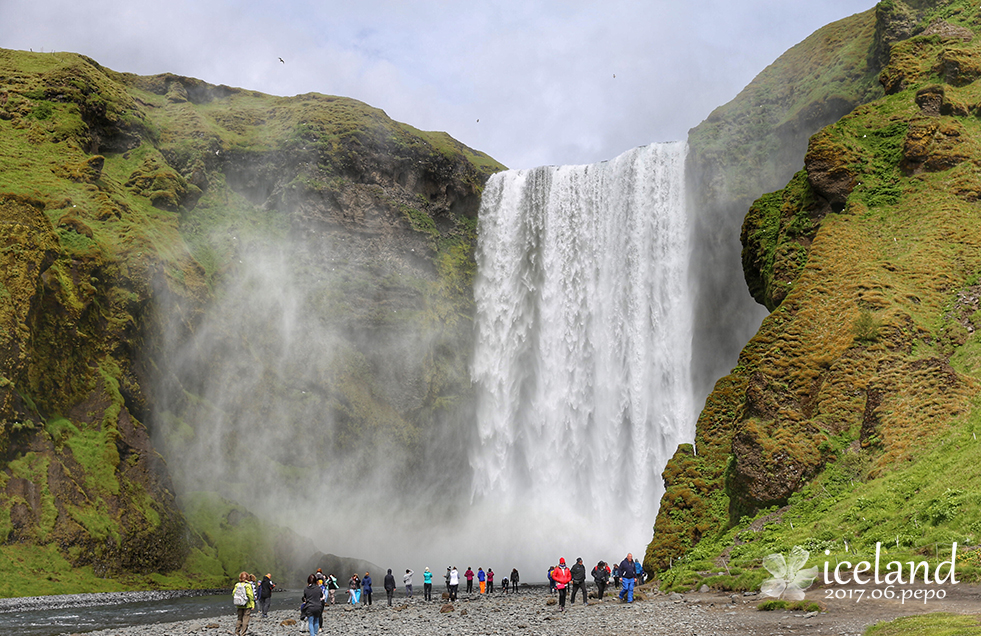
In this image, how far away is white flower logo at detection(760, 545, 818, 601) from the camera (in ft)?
57.7

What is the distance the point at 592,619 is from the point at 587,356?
134 ft

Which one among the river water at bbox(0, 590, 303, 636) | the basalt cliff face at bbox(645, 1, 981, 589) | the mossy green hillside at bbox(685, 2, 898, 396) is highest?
the mossy green hillside at bbox(685, 2, 898, 396)

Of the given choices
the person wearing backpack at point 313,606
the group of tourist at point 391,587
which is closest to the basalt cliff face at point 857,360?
the group of tourist at point 391,587

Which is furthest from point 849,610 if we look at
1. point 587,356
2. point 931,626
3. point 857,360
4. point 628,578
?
point 587,356

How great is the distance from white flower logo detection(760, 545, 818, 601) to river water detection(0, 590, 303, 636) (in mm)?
24201

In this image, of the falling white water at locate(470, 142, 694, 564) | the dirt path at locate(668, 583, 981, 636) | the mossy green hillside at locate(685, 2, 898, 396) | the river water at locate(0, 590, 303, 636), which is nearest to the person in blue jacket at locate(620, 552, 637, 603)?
the dirt path at locate(668, 583, 981, 636)

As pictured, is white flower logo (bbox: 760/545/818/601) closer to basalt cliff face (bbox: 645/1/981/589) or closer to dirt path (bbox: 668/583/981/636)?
dirt path (bbox: 668/583/981/636)

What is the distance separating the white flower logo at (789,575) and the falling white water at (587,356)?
3082cm

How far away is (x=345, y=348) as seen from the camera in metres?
67.7

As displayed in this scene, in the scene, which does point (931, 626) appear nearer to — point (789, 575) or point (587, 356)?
point (789, 575)

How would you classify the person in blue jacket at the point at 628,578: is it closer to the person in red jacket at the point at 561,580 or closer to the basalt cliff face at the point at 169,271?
the person in red jacket at the point at 561,580

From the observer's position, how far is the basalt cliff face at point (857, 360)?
68.5 ft

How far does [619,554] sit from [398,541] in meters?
21.3

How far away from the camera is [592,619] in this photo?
795 inches
